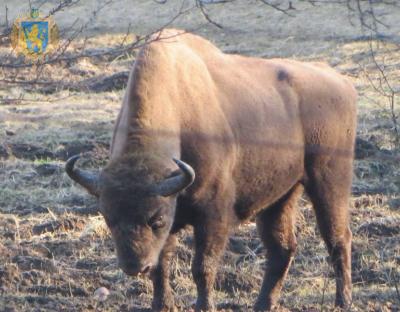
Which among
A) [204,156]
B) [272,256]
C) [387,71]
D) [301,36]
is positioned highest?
[204,156]

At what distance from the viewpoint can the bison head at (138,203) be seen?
24.0 feet

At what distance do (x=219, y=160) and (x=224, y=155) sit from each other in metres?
0.11

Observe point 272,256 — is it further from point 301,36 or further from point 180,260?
point 301,36

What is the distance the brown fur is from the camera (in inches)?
297

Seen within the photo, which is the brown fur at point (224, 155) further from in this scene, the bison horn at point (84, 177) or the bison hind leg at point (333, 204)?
the bison horn at point (84, 177)

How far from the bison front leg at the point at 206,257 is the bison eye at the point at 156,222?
2.12 feet

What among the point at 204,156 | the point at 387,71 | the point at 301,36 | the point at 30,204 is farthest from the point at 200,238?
the point at 301,36

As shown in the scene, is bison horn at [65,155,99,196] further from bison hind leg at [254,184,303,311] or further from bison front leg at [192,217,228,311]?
bison hind leg at [254,184,303,311]

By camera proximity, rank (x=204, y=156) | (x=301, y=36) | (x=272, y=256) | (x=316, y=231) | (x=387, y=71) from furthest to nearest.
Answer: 1. (x=301, y=36)
2. (x=387, y=71)
3. (x=316, y=231)
4. (x=272, y=256)
5. (x=204, y=156)

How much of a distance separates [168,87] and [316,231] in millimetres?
3000

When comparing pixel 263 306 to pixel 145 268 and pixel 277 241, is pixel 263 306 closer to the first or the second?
pixel 277 241

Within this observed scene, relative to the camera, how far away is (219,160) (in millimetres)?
8172

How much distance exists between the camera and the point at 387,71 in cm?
1928

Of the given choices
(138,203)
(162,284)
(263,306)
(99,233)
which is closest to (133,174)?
(138,203)
